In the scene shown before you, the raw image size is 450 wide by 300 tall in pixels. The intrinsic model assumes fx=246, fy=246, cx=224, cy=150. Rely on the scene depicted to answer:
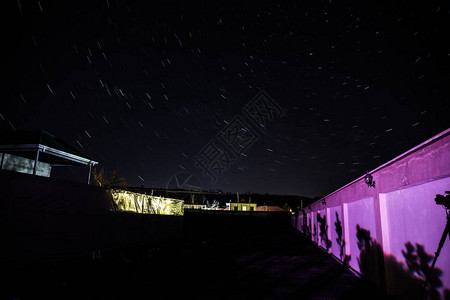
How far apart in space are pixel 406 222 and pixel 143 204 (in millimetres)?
9848

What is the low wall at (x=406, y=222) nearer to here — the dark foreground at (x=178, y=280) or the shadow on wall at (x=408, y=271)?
the shadow on wall at (x=408, y=271)

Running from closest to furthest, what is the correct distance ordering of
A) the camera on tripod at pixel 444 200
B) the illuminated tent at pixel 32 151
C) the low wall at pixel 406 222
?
the camera on tripod at pixel 444 200 → the low wall at pixel 406 222 → the illuminated tent at pixel 32 151

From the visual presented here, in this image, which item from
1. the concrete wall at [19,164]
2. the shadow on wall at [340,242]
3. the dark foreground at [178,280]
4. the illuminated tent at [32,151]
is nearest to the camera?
the dark foreground at [178,280]

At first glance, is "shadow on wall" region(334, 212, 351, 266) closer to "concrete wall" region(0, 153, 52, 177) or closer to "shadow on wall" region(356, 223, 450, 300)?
"shadow on wall" region(356, 223, 450, 300)

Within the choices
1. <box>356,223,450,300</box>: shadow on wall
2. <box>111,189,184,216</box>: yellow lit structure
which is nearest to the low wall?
<box>356,223,450,300</box>: shadow on wall

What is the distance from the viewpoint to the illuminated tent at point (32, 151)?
43.7 feet

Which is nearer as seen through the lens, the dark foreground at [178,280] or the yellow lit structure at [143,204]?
the dark foreground at [178,280]

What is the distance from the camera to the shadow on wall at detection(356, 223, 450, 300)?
3592 mm

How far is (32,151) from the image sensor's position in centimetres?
1455

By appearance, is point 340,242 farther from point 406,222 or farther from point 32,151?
point 32,151

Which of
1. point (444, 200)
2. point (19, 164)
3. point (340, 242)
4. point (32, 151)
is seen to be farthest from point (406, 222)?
point (19, 164)

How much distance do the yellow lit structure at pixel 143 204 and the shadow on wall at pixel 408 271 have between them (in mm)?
8085

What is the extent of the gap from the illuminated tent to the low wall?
14.4m

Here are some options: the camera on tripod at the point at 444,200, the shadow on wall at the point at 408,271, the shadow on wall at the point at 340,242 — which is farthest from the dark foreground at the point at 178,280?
the camera on tripod at the point at 444,200
